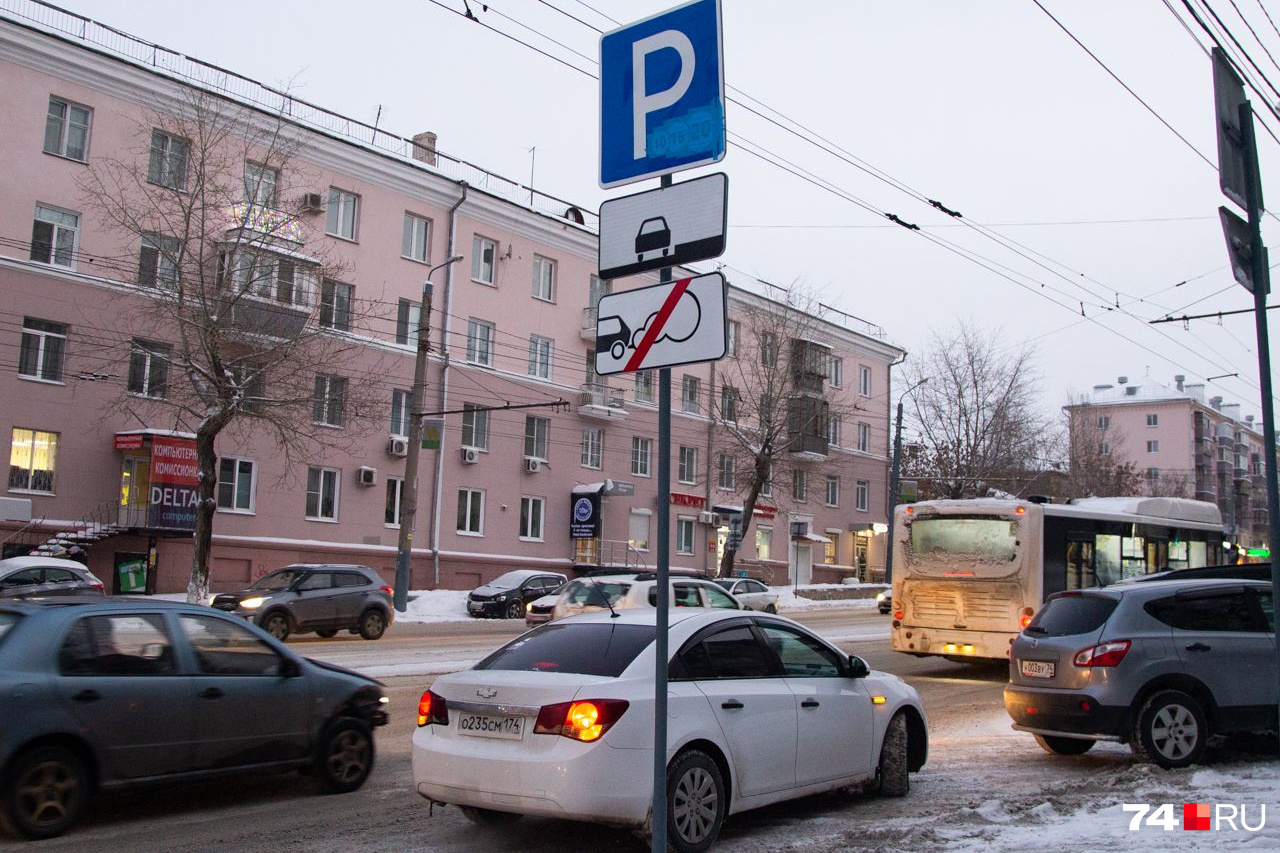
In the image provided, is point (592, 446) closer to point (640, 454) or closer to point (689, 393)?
point (640, 454)

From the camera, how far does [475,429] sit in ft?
133

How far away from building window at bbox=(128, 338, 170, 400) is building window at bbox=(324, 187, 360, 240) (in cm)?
694

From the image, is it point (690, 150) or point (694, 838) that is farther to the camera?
point (694, 838)

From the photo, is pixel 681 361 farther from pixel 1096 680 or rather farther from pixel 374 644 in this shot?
pixel 374 644

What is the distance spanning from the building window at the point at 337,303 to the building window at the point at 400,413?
3375 mm

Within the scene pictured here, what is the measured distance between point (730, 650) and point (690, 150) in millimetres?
3637

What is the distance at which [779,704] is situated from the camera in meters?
7.34

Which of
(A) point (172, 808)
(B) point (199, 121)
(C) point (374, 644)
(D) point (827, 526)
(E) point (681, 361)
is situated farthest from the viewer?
(D) point (827, 526)

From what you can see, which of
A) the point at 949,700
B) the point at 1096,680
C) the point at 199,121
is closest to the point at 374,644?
the point at 949,700

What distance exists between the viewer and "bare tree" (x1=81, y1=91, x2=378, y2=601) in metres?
26.9

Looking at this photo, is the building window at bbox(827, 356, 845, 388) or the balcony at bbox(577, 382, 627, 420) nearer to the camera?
the balcony at bbox(577, 382, 627, 420)

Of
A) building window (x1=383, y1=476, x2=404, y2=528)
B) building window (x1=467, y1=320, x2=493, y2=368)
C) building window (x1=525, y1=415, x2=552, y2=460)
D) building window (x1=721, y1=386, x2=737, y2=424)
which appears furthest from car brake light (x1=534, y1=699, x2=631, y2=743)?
building window (x1=721, y1=386, x2=737, y2=424)

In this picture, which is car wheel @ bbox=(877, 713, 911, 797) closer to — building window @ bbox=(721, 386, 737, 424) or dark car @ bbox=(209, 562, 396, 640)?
dark car @ bbox=(209, 562, 396, 640)

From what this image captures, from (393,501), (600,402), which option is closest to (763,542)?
(600,402)
